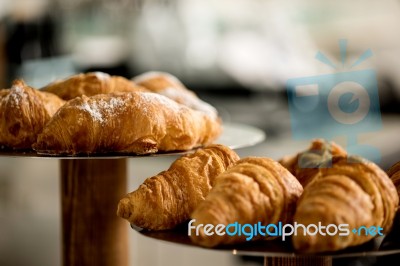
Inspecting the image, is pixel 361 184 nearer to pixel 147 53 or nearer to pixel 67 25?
pixel 147 53

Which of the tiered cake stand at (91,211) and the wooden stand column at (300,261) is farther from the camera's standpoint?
the tiered cake stand at (91,211)

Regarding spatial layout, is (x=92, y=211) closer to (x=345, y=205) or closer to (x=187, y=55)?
(x=345, y=205)

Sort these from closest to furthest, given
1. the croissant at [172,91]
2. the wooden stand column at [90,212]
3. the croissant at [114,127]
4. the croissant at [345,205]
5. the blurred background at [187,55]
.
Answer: the croissant at [345,205], the croissant at [114,127], the wooden stand column at [90,212], the croissant at [172,91], the blurred background at [187,55]

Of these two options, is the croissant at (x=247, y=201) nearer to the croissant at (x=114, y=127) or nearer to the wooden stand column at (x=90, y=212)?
the croissant at (x=114, y=127)

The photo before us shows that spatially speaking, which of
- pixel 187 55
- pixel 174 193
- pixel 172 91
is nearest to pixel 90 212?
pixel 172 91

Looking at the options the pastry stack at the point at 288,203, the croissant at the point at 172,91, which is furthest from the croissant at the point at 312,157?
the croissant at the point at 172,91

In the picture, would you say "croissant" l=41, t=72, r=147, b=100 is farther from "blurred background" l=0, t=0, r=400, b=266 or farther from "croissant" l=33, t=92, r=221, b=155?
"blurred background" l=0, t=0, r=400, b=266

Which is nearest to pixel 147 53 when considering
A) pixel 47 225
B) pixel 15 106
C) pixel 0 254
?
pixel 47 225
